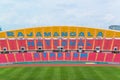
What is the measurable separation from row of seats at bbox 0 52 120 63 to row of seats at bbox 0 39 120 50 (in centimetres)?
423

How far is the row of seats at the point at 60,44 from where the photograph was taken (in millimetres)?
88062

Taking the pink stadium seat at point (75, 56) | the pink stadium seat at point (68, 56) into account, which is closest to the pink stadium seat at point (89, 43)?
the pink stadium seat at point (75, 56)

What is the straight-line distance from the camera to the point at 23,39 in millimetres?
91688

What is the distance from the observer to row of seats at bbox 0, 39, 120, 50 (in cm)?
8806

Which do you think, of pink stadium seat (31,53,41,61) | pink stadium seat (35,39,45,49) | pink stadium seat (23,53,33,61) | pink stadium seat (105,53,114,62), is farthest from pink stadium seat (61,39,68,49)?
pink stadium seat (105,53,114,62)

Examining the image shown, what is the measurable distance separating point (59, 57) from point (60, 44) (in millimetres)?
7795

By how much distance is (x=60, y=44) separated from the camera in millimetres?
89938

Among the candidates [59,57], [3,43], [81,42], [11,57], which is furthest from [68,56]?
[3,43]

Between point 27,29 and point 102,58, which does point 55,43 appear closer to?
point 27,29

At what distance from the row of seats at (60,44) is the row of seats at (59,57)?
4226 mm

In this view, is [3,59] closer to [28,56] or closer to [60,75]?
[28,56]

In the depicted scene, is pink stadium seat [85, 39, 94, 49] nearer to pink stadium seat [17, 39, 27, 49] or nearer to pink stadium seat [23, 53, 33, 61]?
pink stadium seat [23, 53, 33, 61]

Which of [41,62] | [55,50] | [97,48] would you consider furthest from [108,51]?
[41,62]

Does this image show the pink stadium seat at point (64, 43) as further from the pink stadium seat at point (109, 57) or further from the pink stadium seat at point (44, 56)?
the pink stadium seat at point (109, 57)
